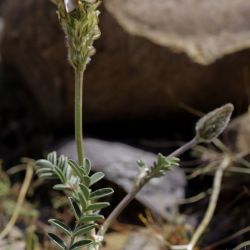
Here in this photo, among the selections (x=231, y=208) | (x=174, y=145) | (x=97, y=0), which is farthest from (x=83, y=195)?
(x=174, y=145)

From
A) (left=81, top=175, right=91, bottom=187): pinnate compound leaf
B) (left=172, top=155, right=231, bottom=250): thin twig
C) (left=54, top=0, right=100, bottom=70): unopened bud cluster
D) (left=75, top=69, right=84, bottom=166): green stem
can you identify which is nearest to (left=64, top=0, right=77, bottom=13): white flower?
(left=54, top=0, right=100, bottom=70): unopened bud cluster

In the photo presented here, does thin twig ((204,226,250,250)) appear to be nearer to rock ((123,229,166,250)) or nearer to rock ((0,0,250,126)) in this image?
rock ((123,229,166,250))

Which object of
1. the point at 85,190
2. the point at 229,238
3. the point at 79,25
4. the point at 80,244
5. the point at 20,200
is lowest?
the point at 229,238

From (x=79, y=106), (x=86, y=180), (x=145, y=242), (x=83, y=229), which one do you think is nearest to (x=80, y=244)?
(x=83, y=229)

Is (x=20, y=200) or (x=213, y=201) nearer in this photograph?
(x=213, y=201)

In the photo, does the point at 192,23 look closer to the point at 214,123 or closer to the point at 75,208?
the point at 214,123

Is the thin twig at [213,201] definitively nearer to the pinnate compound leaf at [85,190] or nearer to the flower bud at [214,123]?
the flower bud at [214,123]

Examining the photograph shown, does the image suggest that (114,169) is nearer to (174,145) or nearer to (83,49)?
(174,145)
